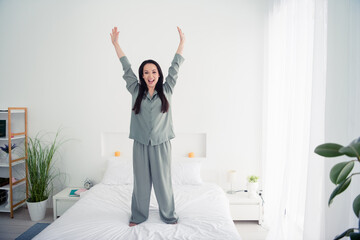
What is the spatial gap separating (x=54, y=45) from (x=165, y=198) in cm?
246

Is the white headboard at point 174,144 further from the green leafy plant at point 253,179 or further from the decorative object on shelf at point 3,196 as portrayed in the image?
the decorative object on shelf at point 3,196

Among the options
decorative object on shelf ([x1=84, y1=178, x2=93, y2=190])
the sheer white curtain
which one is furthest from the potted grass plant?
the sheer white curtain

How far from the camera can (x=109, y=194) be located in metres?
2.52

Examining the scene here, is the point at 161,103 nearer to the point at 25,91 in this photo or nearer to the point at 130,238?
the point at 130,238

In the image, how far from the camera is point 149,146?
195cm

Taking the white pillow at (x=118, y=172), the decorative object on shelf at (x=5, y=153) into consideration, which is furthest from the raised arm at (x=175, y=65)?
the decorative object on shelf at (x=5, y=153)

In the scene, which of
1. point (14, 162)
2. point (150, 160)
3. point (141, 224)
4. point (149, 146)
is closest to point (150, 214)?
point (141, 224)

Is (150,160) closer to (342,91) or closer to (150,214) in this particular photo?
(150,214)

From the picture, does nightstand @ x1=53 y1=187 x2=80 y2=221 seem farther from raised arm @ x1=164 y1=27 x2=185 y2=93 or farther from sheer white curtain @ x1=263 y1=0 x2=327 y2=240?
sheer white curtain @ x1=263 y1=0 x2=327 y2=240

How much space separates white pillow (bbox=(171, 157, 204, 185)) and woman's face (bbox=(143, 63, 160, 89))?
1269mm

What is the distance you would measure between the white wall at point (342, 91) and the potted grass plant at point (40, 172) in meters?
2.88

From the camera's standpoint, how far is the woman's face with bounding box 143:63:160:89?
194cm

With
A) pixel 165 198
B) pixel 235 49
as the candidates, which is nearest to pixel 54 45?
pixel 235 49

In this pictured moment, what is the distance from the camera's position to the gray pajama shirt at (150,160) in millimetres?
1924
